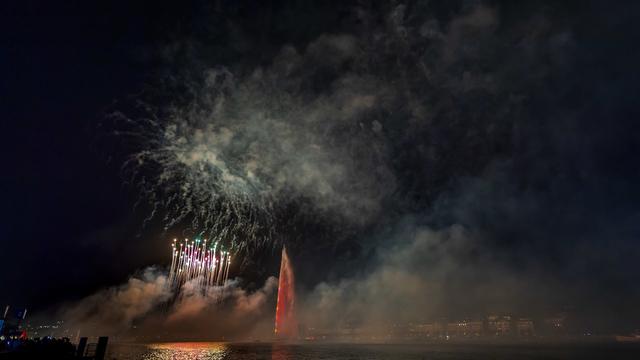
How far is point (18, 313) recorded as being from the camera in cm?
6172

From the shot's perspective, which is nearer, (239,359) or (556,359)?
(239,359)

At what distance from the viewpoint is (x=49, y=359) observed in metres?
49.6

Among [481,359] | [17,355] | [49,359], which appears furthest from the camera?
[481,359]

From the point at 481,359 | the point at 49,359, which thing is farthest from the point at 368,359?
the point at 49,359

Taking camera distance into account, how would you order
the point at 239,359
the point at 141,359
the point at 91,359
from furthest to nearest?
1. the point at 239,359
2. the point at 141,359
3. the point at 91,359

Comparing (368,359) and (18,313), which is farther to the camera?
(368,359)

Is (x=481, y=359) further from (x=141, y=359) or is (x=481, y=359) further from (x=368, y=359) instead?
(x=141, y=359)

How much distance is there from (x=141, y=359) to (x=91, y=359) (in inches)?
1778

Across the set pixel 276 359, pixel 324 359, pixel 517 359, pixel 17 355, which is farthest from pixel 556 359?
pixel 17 355

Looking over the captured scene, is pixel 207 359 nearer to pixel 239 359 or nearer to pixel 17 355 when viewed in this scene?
pixel 239 359

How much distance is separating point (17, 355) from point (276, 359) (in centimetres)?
6858

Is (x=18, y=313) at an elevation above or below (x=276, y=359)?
above

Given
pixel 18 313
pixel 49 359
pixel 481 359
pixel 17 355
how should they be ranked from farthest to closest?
pixel 481 359 → pixel 18 313 → pixel 49 359 → pixel 17 355

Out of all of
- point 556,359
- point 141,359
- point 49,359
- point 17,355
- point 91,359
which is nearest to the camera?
point 17,355
